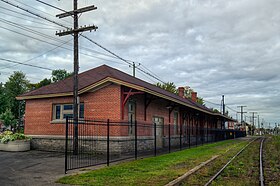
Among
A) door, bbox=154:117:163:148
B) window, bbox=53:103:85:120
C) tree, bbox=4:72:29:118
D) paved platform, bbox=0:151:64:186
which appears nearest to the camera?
paved platform, bbox=0:151:64:186

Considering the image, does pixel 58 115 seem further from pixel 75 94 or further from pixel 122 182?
pixel 122 182

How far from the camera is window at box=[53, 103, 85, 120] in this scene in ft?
64.1

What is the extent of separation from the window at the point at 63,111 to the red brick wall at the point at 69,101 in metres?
0.31

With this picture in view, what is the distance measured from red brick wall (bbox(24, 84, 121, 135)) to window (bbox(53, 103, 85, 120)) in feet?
1.01

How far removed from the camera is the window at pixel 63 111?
1955cm

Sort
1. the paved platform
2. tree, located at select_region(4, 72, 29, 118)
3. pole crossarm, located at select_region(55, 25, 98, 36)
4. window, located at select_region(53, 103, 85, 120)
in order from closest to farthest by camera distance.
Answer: the paved platform, pole crossarm, located at select_region(55, 25, 98, 36), window, located at select_region(53, 103, 85, 120), tree, located at select_region(4, 72, 29, 118)

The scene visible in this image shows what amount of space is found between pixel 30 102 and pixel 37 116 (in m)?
1.39

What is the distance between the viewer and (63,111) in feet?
66.0

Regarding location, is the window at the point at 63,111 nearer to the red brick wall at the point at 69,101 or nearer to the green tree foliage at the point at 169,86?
the red brick wall at the point at 69,101

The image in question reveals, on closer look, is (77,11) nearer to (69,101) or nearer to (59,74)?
(69,101)

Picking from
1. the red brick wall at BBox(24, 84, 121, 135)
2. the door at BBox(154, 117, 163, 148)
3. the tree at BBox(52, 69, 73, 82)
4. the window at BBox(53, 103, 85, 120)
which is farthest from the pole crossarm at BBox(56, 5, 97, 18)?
the tree at BBox(52, 69, 73, 82)

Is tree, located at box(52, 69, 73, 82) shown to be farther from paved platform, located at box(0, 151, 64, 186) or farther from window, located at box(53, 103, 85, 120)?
paved platform, located at box(0, 151, 64, 186)

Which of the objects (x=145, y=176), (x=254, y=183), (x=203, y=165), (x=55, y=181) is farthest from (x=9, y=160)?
(x=254, y=183)

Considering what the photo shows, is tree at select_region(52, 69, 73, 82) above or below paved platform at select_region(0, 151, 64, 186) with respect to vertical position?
above
